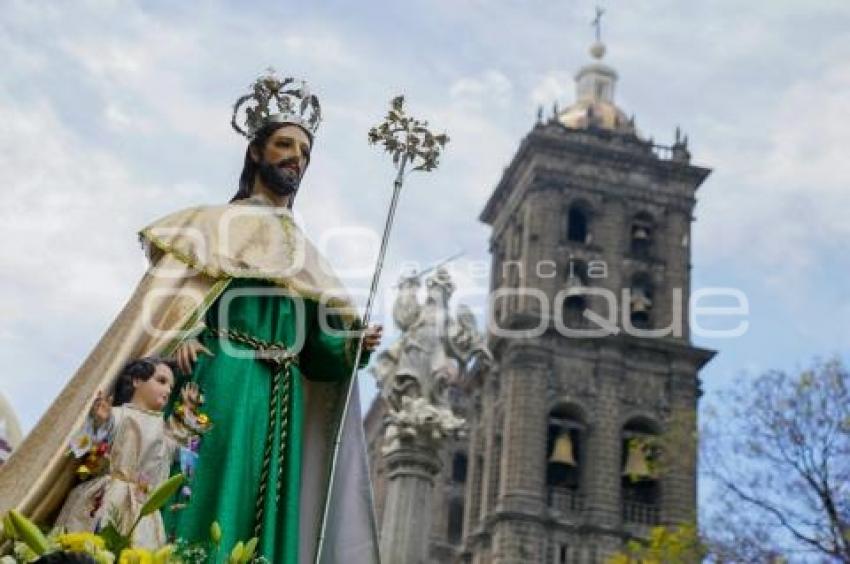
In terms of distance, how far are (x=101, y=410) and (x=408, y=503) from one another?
633 cm

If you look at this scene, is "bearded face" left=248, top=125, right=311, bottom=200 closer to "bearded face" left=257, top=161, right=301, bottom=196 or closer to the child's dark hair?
"bearded face" left=257, top=161, right=301, bottom=196

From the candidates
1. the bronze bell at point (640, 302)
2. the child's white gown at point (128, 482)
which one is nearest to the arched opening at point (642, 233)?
the bronze bell at point (640, 302)

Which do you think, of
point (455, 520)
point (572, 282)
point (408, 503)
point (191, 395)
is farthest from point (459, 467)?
point (191, 395)

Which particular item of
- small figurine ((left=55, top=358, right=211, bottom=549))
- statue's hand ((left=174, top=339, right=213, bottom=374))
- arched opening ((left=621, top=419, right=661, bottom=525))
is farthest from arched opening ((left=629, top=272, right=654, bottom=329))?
small figurine ((left=55, top=358, right=211, bottom=549))

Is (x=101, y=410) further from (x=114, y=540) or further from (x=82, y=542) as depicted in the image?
(x=82, y=542)

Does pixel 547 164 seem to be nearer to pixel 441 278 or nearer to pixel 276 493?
pixel 441 278

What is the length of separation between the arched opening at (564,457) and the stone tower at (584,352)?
1.5 inches

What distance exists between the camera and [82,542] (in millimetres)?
2691

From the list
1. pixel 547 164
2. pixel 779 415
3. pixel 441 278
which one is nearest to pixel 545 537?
pixel 547 164

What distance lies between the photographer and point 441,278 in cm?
1203

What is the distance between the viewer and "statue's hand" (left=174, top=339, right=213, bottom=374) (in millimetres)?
3981

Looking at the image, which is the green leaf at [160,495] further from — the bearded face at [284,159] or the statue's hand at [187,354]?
the bearded face at [284,159]

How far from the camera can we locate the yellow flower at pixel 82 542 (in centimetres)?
265

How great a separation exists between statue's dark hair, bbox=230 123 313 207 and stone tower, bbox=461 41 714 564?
79.4ft
